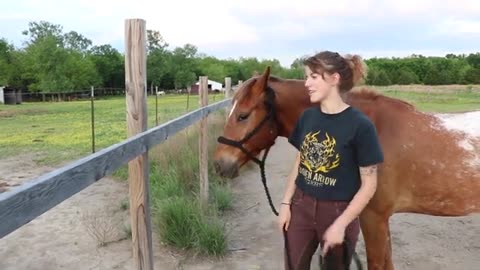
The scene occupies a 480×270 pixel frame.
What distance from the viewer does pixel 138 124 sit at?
2.51 m

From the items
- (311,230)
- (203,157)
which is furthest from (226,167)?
(203,157)

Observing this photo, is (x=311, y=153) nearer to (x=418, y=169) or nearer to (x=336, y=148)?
(x=336, y=148)

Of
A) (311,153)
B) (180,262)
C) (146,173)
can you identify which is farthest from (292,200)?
(180,262)

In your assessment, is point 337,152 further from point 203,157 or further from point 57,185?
point 203,157

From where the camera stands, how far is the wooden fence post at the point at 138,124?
96.2 inches

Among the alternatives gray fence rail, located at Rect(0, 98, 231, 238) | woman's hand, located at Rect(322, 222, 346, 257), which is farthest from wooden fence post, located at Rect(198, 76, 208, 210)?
woman's hand, located at Rect(322, 222, 346, 257)

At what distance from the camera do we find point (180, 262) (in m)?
3.89

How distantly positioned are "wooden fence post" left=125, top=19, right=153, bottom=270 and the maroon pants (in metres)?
0.87

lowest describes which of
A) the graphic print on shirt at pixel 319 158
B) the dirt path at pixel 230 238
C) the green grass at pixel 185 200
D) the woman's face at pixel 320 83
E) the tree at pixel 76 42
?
the dirt path at pixel 230 238

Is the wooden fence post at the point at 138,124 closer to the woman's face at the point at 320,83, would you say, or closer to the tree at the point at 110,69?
the woman's face at the point at 320,83

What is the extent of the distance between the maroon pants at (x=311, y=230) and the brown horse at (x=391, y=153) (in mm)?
919

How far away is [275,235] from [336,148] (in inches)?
110

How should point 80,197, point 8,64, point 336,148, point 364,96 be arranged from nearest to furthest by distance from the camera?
point 336,148 → point 364,96 → point 80,197 → point 8,64

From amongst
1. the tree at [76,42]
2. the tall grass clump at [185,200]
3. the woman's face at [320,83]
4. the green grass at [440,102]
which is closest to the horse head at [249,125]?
the woman's face at [320,83]
